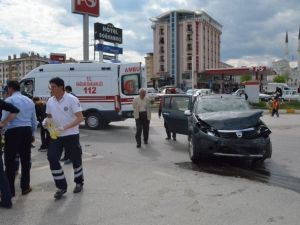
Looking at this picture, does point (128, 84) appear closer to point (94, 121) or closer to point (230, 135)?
point (94, 121)

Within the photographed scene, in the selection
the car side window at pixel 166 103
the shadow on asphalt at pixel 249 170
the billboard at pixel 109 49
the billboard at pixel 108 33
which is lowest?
the shadow on asphalt at pixel 249 170

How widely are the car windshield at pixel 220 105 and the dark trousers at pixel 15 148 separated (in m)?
4.66

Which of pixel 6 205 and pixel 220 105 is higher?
pixel 220 105

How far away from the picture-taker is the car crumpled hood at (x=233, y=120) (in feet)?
28.8

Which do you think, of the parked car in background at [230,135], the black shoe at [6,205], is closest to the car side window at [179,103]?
the parked car in background at [230,135]

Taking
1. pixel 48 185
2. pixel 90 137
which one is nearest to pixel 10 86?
pixel 48 185

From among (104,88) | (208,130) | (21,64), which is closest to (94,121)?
(104,88)

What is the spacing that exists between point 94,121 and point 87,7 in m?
14.3

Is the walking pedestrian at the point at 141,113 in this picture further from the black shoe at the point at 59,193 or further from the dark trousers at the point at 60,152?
the black shoe at the point at 59,193

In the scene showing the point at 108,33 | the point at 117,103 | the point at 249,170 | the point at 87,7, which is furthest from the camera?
the point at 108,33

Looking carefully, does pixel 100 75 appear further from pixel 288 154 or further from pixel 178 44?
pixel 178 44

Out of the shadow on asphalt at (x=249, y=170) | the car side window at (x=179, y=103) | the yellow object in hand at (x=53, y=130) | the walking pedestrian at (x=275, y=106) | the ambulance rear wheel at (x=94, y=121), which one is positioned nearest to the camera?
the yellow object in hand at (x=53, y=130)

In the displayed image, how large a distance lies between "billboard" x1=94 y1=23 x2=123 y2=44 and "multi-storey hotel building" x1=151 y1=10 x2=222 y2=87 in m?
73.5

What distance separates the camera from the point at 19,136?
20.9ft
